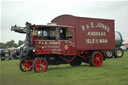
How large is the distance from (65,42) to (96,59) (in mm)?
2938

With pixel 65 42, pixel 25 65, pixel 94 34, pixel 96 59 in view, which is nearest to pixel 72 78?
pixel 65 42

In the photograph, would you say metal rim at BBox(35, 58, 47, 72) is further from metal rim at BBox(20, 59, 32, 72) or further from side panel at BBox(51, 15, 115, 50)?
side panel at BBox(51, 15, 115, 50)

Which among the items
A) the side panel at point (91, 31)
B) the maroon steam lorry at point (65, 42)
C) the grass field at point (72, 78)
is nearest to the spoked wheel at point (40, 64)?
the maroon steam lorry at point (65, 42)

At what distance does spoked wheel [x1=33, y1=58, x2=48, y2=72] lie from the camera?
441 inches

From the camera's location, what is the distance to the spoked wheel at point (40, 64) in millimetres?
11203

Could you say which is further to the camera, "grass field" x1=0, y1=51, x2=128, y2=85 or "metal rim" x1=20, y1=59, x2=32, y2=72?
"metal rim" x1=20, y1=59, x2=32, y2=72

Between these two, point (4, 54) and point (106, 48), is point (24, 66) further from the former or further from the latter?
point (4, 54)

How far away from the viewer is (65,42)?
41.5 feet

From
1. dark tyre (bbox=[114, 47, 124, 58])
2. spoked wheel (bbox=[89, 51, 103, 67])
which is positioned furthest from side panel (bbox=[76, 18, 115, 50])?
dark tyre (bbox=[114, 47, 124, 58])

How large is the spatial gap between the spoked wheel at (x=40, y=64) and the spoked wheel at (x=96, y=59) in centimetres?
363

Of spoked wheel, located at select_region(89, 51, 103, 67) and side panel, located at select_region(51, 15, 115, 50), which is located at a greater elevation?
side panel, located at select_region(51, 15, 115, 50)

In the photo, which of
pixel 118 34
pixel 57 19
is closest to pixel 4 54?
pixel 118 34

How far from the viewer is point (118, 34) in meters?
24.7

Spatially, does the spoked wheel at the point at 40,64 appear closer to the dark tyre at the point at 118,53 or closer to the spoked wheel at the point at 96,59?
the spoked wheel at the point at 96,59
